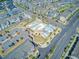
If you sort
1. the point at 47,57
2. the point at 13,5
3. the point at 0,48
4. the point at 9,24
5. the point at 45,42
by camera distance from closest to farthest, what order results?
the point at 47,57 → the point at 0,48 → the point at 45,42 → the point at 9,24 → the point at 13,5

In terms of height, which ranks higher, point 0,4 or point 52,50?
point 0,4

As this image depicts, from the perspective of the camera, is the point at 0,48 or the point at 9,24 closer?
the point at 0,48

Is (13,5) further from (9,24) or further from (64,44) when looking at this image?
(64,44)

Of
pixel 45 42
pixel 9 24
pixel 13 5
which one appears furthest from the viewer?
pixel 13 5

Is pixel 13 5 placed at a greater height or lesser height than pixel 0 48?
greater

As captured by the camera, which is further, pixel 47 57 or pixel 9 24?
pixel 9 24

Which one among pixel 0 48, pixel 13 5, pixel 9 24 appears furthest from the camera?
pixel 13 5

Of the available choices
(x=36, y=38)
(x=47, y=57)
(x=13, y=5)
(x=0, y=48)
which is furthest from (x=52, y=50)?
(x=13, y=5)

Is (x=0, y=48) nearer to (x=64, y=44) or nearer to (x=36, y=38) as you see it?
(x=36, y=38)

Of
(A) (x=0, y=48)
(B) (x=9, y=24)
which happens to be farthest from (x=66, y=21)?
(A) (x=0, y=48)
